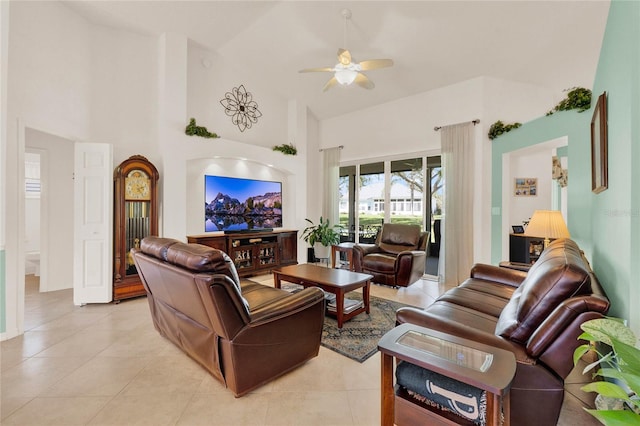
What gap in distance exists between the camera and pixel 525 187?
5.07 metres

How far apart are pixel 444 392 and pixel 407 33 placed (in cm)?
433

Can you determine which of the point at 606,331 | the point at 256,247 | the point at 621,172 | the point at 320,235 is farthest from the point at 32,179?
the point at 621,172

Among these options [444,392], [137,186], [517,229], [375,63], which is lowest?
[444,392]

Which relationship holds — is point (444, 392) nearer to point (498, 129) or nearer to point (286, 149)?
point (498, 129)

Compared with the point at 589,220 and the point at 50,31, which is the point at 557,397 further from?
the point at 50,31

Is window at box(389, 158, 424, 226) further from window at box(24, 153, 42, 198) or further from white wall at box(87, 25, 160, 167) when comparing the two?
window at box(24, 153, 42, 198)

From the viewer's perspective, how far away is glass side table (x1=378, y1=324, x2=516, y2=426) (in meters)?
1.11

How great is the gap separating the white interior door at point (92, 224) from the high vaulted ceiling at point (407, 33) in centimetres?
197

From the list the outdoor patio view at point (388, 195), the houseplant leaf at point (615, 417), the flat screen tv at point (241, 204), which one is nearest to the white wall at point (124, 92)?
the flat screen tv at point (241, 204)

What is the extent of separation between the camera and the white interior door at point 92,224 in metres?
3.54

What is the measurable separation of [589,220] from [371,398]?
2987 millimetres

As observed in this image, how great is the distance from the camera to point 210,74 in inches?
191

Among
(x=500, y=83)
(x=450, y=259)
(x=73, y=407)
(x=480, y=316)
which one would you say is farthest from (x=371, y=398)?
(x=500, y=83)

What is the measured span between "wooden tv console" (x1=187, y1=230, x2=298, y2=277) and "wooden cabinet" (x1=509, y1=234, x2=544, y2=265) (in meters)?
3.80
